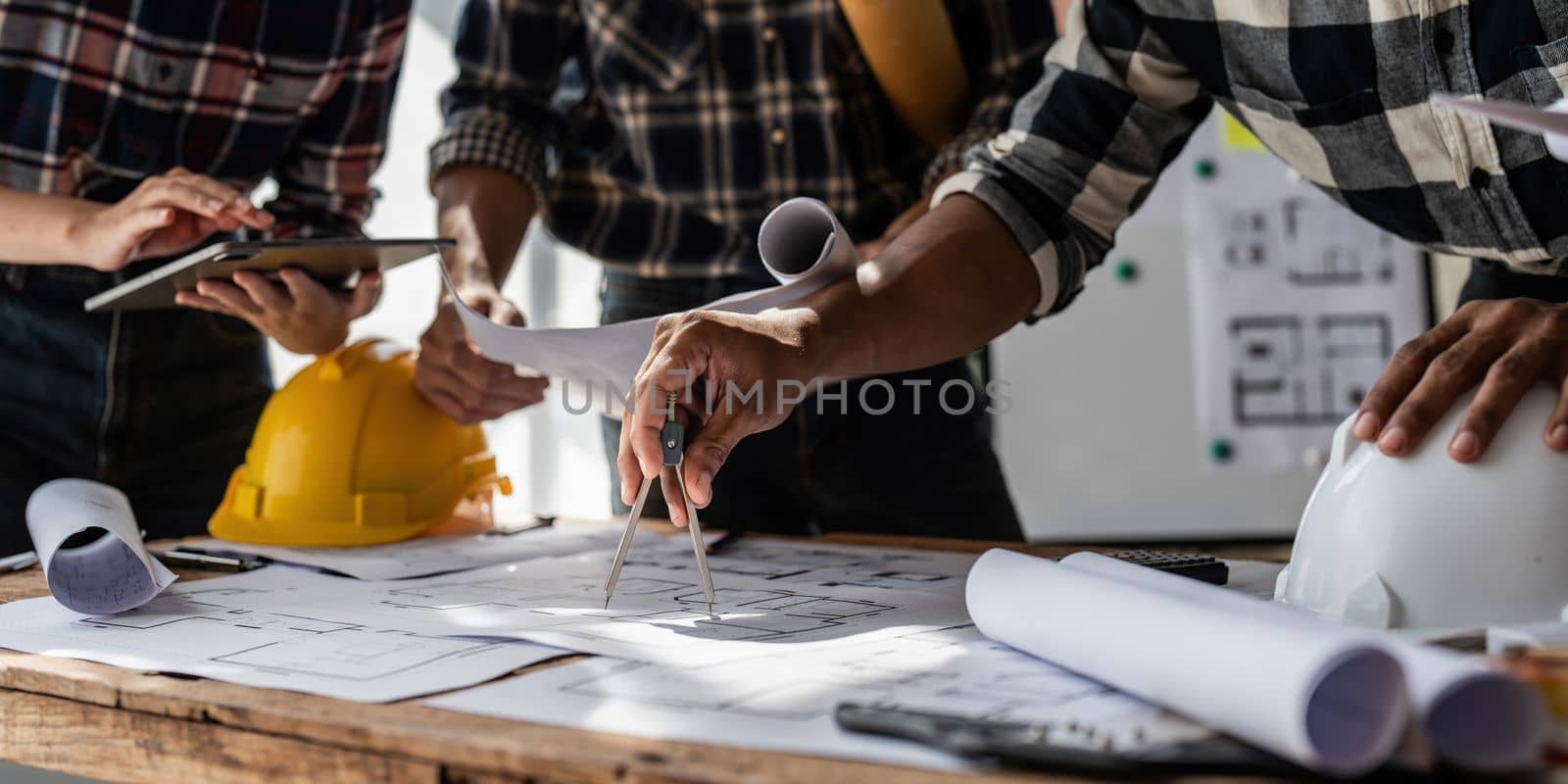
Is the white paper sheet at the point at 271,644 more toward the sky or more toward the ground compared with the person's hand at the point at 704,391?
more toward the ground

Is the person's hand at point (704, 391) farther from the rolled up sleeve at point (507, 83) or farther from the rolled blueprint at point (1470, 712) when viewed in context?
the rolled up sleeve at point (507, 83)

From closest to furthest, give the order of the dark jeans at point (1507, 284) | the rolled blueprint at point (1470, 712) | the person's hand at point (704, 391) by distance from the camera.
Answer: the rolled blueprint at point (1470, 712) → the person's hand at point (704, 391) → the dark jeans at point (1507, 284)

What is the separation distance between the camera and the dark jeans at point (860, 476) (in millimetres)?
1477

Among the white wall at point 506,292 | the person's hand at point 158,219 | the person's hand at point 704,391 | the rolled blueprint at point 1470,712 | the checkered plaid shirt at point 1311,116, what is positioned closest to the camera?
the rolled blueprint at point 1470,712

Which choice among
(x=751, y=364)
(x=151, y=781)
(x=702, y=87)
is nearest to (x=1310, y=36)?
(x=751, y=364)

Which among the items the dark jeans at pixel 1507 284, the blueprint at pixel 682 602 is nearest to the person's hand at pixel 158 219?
the blueprint at pixel 682 602

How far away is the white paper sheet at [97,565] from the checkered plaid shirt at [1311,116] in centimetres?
78

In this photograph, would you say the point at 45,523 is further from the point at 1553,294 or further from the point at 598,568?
the point at 1553,294

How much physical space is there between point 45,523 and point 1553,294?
4.34ft

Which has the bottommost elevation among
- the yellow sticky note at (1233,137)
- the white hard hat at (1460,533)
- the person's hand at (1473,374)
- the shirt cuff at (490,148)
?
the white hard hat at (1460,533)

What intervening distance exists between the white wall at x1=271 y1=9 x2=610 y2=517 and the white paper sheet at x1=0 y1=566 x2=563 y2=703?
2.23m

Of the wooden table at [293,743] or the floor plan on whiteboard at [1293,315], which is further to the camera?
the floor plan on whiteboard at [1293,315]

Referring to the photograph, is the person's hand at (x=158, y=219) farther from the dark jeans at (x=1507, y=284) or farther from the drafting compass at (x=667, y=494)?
the dark jeans at (x=1507, y=284)

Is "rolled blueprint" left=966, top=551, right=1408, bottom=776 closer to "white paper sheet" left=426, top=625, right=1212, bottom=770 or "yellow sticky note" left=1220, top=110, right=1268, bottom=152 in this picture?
"white paper sheet" left=426, top=625, right=1212, bottom=770
